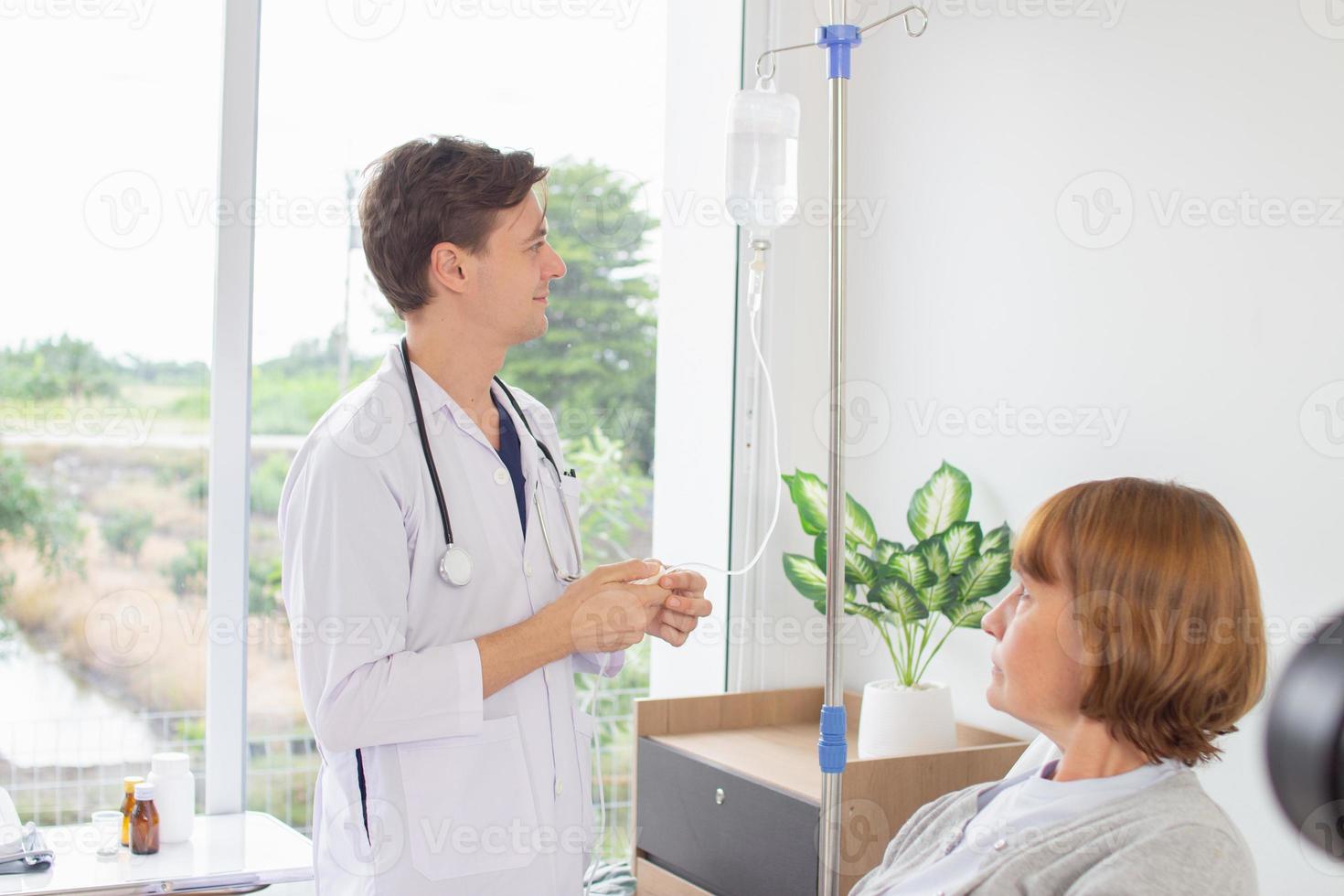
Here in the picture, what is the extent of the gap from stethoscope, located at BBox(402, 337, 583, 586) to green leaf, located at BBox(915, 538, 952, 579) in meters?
0.70

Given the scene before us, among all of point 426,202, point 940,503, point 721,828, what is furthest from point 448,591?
point 940,503

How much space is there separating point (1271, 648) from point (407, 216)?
53.0 inches

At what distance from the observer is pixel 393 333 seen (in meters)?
2.57

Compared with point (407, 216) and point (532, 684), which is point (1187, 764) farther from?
point (407, 216)

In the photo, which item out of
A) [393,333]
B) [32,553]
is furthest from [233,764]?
[393,333]

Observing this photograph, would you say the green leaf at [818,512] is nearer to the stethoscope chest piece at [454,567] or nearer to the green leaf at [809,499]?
the green leaf at [809,499]
